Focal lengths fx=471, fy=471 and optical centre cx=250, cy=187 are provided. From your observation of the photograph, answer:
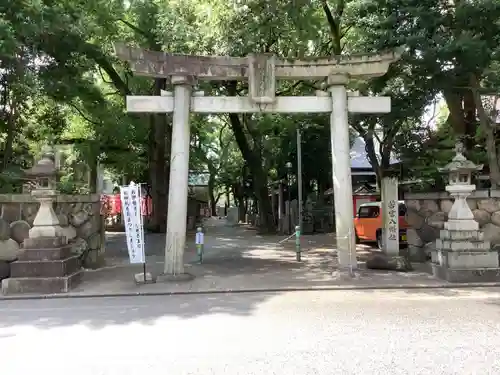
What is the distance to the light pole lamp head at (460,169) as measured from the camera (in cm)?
1088

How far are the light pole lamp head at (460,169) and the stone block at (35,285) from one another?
8.98 meters

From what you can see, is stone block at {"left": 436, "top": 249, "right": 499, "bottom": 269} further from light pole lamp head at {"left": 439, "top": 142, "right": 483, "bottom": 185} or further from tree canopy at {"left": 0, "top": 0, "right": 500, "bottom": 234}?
tree canopy at {"left": 0, "top": 0, "right": 500, "bottom": 234}

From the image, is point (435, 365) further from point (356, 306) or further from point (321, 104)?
point (321, 104)

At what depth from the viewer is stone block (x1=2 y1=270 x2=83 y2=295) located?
9.62m

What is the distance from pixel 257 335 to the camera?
6.32 meters

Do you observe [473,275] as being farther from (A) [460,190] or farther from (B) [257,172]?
(B) [257,172]

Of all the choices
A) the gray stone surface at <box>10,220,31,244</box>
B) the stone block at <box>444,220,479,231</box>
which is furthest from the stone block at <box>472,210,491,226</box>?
the gray stone surface at <box>10,220,31,244</box>

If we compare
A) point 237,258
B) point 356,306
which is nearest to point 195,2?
point 237,258

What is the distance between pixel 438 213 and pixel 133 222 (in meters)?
7.98

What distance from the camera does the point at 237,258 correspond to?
14695 mm

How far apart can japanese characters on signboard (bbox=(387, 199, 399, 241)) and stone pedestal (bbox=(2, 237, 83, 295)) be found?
7839mm

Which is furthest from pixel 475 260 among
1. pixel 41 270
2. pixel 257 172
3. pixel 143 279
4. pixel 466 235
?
pixel 257 172

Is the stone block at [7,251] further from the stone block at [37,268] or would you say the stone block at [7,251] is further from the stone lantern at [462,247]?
the stone lantern at [462,247]

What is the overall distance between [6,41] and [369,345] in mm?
9289
